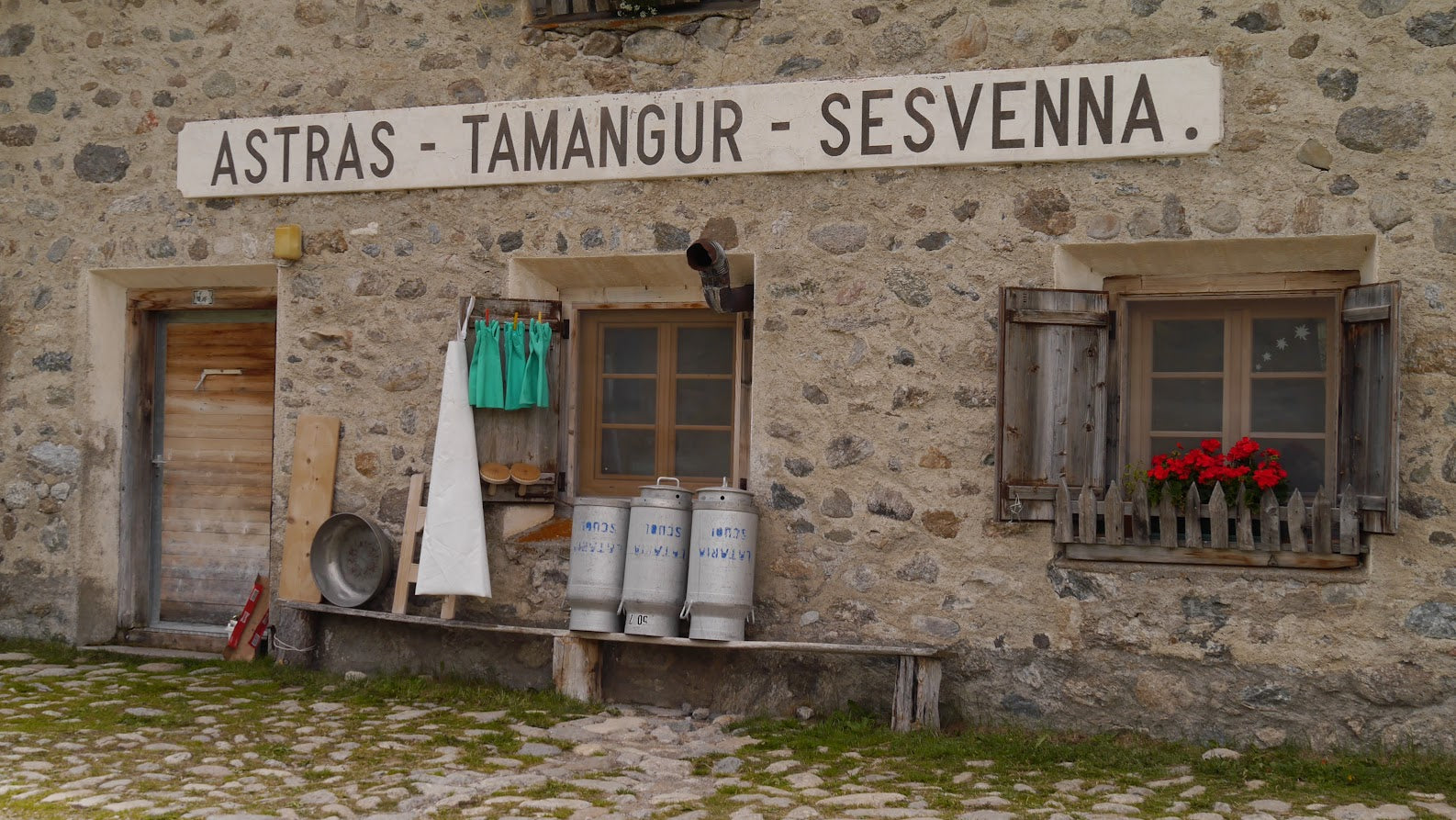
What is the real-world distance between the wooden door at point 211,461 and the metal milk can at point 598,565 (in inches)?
88.9

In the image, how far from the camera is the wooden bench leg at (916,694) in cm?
589

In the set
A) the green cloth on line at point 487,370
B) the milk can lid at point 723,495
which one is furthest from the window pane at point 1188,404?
the green cloth on line at point 487,370

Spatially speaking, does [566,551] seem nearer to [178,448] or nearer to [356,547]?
[356,547]

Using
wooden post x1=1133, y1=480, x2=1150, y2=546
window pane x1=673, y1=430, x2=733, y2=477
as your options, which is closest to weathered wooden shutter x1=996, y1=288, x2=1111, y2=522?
wooden post x1=1133, y1=480, x2=1150, y2=546

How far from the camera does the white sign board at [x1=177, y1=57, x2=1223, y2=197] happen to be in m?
5.90

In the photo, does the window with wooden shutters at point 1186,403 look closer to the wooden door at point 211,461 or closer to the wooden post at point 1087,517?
the wooden post at point 1087,517

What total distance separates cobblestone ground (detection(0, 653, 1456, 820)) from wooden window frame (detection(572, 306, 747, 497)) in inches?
45.9

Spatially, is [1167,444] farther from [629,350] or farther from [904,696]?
[629,350]

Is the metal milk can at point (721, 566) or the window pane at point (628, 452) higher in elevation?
the window pane at point (628, 452)

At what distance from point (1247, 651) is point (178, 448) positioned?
5.65 meters

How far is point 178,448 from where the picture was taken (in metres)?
7.93

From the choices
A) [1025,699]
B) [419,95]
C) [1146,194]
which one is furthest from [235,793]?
[1146,194]

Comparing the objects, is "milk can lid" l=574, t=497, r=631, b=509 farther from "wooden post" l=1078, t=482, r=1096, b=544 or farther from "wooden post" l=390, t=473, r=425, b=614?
"wooden post" l=1078, t=482, r=1096, b=544

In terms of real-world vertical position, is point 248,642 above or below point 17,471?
below
